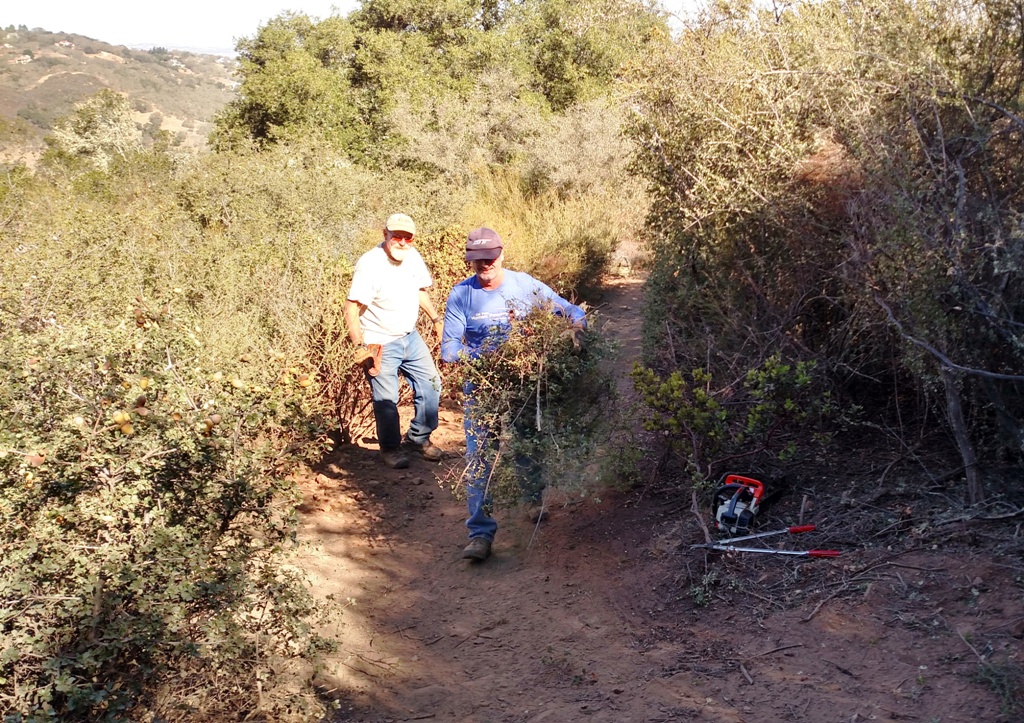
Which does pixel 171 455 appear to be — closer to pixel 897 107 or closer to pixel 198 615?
pixel 198 615

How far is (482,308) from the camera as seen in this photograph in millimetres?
4848

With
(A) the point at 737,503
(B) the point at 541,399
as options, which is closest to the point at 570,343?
(B) the point at 541,399

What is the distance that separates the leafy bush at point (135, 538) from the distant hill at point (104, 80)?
36678 mm

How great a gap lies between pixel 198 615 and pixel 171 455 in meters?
0.60

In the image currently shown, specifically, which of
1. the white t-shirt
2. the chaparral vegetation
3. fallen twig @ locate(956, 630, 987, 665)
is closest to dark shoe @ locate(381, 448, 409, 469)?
the chaparral vegetation

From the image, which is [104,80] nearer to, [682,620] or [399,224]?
[399,224]

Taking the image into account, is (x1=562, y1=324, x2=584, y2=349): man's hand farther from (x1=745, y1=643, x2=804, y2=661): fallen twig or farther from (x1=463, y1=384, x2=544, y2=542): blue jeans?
(x1=745, y1=643, x2=804, y2=661): fallen twig

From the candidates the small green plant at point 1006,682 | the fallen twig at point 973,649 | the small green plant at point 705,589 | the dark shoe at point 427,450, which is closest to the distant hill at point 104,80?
the dark shoe at point 427,450

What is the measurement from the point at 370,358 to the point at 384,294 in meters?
0.47

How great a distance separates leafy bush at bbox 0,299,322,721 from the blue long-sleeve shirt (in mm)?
1526

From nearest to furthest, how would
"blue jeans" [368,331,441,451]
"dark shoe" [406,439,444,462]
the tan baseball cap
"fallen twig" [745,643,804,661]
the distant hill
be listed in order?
"fallen twig" [745,643,804,661] → the tan baseball cap → "blue jeans" [368,331,441,451] → "dark shoe" [406,439,444,462] → the distant hill

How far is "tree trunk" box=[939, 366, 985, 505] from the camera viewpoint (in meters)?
4.05

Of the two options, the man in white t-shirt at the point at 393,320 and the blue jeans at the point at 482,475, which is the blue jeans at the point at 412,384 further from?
the blue jeans at the point at 482,475

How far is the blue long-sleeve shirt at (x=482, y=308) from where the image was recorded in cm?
462
